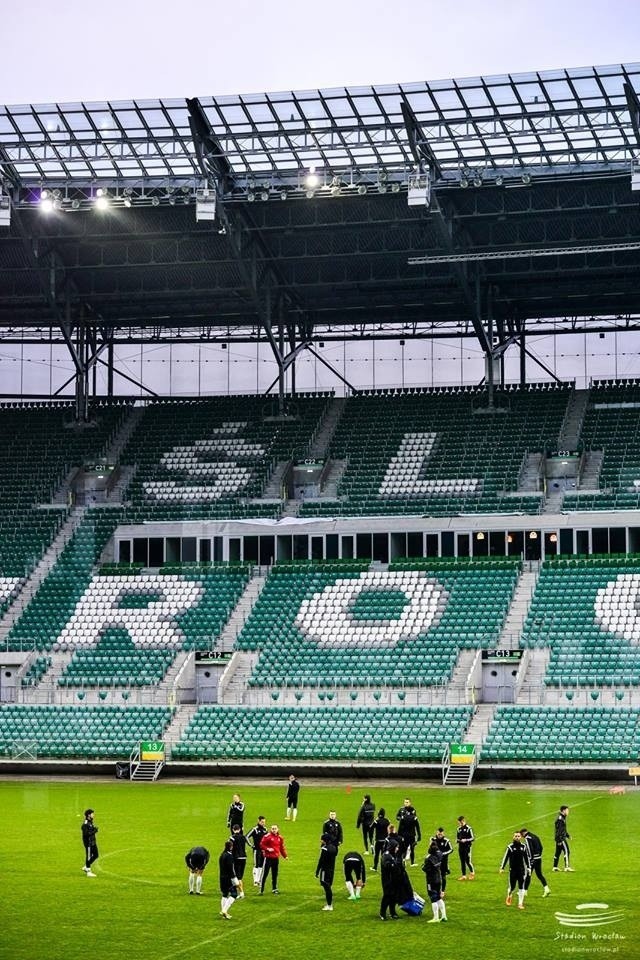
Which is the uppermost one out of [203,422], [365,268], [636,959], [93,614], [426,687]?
[365,268]

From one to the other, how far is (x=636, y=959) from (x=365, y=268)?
59777mm

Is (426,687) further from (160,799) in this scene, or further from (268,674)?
(160,799)

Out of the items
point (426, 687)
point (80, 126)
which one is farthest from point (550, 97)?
point (426, 687)

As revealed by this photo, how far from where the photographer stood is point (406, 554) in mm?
65938

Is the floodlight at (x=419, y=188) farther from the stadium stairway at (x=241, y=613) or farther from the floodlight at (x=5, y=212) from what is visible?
the stadium stairway at (x=241, y=613)

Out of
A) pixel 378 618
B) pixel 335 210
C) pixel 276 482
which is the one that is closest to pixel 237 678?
pixel 378 618

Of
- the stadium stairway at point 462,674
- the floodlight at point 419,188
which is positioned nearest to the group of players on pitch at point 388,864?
the stadium stairway at point 462,674

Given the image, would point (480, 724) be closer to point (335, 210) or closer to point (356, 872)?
point (356, 872)

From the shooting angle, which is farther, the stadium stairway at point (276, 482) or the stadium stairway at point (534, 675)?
the stadium stairway at point (276, 482)

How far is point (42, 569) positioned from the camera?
2682 inches

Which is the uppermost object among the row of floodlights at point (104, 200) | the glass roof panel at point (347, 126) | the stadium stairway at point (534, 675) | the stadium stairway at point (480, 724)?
the glass roof panel at point (347, 126)

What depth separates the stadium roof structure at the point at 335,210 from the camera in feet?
192

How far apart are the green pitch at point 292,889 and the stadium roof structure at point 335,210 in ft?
88.9

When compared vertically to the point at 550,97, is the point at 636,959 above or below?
below
